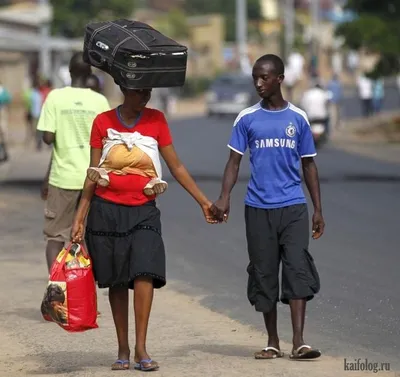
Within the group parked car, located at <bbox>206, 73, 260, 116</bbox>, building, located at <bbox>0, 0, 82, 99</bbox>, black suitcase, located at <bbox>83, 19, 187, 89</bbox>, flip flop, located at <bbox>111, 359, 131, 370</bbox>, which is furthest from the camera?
parked car, located at <bbox>206, 73, 260, 116</bbox>

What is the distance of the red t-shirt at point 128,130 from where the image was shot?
734 centimetres

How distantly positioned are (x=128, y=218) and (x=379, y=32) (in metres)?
27.1

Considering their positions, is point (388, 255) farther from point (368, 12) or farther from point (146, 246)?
point (368, 12)

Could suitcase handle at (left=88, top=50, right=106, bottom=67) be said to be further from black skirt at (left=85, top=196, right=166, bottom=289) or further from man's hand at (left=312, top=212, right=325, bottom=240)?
man's hand at (left=312, top=212, right=325, bottom=240)

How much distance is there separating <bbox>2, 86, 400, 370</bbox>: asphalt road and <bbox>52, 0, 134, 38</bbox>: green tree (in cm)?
3822

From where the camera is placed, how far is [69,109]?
9578 mm

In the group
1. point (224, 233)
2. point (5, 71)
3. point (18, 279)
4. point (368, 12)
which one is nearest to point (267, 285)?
point (18, 279)

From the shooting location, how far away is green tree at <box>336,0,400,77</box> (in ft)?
110

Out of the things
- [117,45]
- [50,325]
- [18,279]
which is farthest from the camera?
[18,279]

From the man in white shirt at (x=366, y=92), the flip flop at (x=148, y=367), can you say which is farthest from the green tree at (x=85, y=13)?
the flip flop at (x=148, y=367)

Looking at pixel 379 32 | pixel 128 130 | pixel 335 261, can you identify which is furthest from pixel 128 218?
pixel 379 32

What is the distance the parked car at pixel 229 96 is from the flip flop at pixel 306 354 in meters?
41.9

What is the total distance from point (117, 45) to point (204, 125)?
37.2 metres

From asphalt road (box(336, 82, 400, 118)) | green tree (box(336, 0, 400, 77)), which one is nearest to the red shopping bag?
green tree (box(336, 0, 400, 77))
